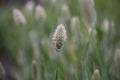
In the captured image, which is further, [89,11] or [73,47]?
[73,47]

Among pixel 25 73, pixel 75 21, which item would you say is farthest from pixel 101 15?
pixel 75 21

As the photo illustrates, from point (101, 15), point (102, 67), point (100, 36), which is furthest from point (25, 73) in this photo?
point (101, 15)

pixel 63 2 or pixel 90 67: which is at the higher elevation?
pixel 63 2

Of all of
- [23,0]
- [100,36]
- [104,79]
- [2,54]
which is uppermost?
[23,0]

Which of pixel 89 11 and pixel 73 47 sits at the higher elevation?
pixel 73 47

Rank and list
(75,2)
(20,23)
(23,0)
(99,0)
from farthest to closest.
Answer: (23,0)
(75,2)
(99,0)
(20,23)

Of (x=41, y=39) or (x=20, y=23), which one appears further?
(x=41, y=39)

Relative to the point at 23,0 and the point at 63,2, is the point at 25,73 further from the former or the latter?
the point at 23,0

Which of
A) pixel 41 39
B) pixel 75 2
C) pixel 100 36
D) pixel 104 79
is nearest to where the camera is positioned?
pixel 104 79
